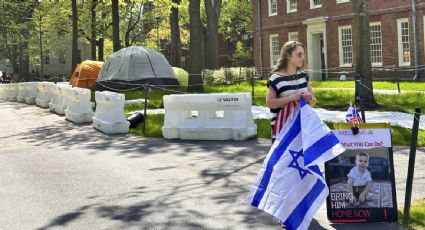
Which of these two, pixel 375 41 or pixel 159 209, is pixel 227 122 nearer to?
pixel 159 209

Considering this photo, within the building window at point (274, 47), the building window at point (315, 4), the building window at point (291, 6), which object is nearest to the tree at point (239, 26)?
the building window at point (274, 47)

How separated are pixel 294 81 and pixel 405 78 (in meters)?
26.4

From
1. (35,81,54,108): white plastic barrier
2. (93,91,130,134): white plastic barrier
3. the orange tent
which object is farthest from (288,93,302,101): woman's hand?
the orange tent

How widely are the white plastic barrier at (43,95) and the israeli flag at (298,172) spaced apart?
19092 millimetres

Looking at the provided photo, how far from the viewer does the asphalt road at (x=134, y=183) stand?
249 inches

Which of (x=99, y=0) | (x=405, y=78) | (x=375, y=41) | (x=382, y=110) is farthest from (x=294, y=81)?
(x=99, y=0)

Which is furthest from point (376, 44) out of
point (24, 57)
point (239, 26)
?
point (24, 57)

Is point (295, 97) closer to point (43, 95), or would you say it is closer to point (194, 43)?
point (194, 43)

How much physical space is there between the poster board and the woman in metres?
0.50

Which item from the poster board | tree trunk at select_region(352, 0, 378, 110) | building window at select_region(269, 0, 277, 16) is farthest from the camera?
building window at select_region(269, 0, 277, 16)

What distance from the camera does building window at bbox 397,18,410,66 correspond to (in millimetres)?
31094

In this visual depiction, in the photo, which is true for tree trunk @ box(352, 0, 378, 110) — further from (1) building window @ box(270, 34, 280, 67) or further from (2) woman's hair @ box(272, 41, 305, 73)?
(1) building window @ box(270, 34, 280, 67)

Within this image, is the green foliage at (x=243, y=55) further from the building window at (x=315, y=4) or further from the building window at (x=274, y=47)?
the building window at (x=315, y=4)

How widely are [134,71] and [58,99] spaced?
6.27 m
